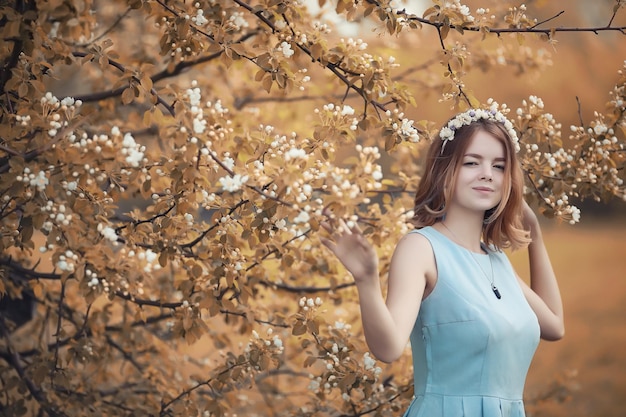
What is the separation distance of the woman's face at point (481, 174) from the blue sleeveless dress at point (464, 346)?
0.12 metres

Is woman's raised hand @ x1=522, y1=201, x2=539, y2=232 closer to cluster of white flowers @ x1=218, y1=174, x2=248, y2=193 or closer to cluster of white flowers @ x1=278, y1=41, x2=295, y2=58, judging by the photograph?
cluster of white flowers @ x1=278, y1=41, x2=295, y2=58

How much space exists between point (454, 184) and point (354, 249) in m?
0.53

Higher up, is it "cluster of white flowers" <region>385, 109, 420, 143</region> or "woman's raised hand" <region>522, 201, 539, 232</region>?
"cluster of white flowers" <region>385, 109, 420, 143</region>

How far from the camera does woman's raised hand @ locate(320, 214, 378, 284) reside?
58.7 inches

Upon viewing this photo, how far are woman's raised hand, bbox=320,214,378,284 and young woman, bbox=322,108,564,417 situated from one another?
18cm

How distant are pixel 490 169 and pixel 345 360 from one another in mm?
696

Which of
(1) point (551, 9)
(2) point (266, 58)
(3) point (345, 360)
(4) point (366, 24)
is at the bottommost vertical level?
(3) point (345, 360)

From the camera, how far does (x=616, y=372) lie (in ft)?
15.2

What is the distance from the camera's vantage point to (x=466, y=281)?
1.88 m

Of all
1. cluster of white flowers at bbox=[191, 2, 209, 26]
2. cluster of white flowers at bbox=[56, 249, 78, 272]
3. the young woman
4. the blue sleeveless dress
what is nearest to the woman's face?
→ the young woman

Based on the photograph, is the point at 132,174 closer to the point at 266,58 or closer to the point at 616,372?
the point at 266,58

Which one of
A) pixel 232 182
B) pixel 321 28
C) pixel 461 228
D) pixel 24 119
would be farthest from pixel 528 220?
pixel 24 119

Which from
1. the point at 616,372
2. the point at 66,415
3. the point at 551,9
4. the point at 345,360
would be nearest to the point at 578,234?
the point at 616,372

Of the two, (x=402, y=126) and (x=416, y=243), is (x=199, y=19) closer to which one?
(x=402, y=126)
